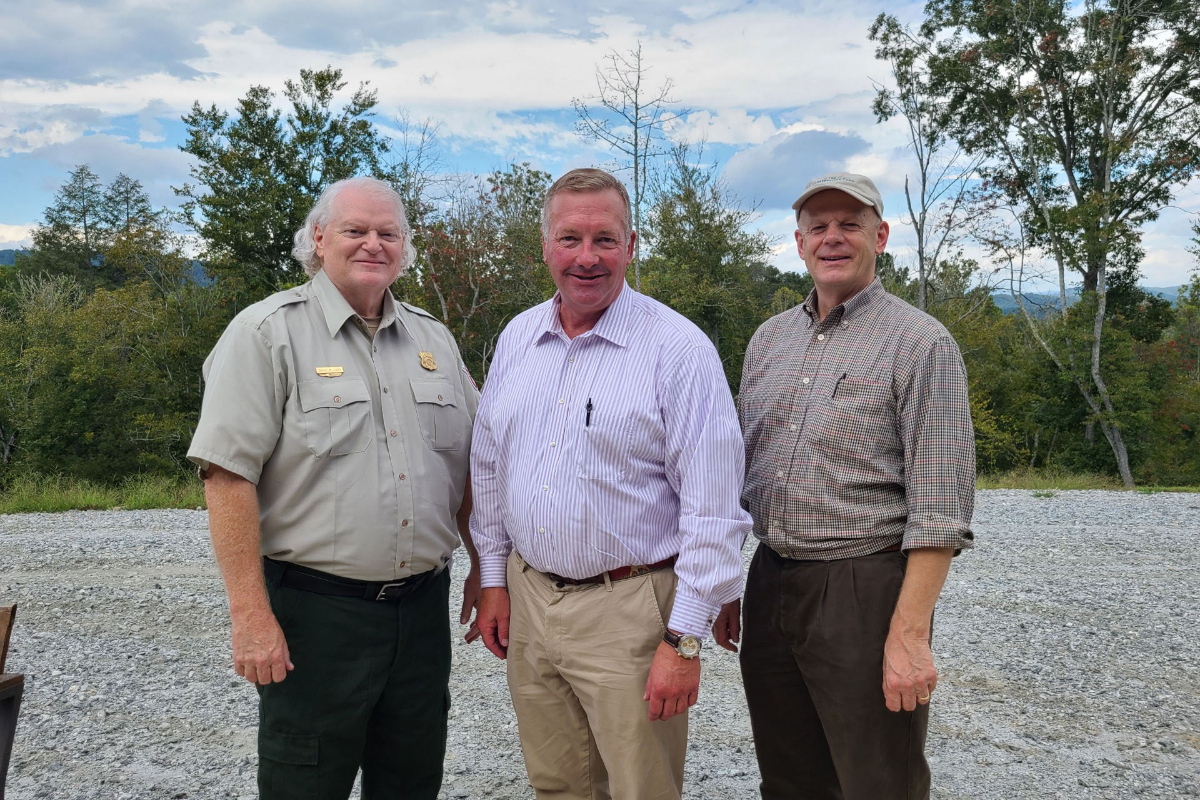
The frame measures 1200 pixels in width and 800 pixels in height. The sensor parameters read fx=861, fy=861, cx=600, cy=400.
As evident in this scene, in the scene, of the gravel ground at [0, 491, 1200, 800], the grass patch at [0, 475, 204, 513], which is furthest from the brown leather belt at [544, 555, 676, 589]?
the grass patch at [0, 475, 204, 513]

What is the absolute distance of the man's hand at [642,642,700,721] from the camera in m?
2.32

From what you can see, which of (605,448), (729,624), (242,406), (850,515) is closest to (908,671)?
(850,515)

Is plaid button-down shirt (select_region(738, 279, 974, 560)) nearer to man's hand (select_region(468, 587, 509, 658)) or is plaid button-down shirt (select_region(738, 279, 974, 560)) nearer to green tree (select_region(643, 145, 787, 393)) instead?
man's hand (select_region(468, 587, 509, 658))

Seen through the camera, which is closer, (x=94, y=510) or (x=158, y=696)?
(x=158, y=696)

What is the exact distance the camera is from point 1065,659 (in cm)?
552

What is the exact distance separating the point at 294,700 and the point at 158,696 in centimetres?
288

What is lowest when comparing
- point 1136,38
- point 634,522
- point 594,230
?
point 634,522

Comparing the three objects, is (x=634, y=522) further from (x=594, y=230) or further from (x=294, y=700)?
(x=294, y=700)

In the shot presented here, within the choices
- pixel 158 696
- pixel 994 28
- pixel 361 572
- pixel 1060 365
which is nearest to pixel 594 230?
pixel 361 572

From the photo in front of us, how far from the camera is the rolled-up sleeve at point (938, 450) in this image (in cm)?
227

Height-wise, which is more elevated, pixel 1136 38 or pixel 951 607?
pixel 1136 38

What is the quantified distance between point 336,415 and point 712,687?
10.7 ft

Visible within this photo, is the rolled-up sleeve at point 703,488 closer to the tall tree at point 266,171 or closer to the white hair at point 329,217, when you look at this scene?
the white hair at point 329,217

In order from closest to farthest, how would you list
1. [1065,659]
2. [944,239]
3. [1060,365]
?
1. [1065,659]
2. [1060,365]
3. [944,239]
